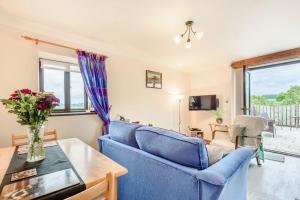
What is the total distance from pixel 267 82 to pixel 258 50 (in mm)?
1261

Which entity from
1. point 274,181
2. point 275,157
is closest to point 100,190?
point 274,181

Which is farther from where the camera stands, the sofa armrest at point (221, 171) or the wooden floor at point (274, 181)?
the wooden floor at point (274, 181)

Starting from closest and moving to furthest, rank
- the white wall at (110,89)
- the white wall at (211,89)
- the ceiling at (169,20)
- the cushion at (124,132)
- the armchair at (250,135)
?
the cushion at (124,132)
the ceiling at (169,20)
the white wall at (110,89)
the armchair at (250,135)
the white wall at (211,89)

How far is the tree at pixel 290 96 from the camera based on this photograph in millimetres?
3979

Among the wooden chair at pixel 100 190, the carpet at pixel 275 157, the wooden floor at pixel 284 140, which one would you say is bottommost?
the carpet at pixel 275 157

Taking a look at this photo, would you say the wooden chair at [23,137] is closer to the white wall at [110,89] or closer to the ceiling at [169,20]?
the white wall at [110,89]

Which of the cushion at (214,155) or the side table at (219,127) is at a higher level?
the cushion at (214,155)

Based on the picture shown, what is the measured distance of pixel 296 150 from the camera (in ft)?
11.9

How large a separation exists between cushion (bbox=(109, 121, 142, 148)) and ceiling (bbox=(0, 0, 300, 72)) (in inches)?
59.2

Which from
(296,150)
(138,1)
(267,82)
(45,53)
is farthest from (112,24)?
(296,150)

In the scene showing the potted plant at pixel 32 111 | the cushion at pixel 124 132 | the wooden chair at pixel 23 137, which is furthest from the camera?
the wooden chair at pixel 23 137

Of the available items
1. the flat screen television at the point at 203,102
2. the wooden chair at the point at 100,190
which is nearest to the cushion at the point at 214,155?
the wooden chair at the point at 100,190

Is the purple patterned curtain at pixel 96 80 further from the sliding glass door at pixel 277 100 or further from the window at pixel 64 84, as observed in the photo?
the sliding glass door at pixel 277 100

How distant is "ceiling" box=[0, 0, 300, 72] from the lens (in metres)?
1.92
